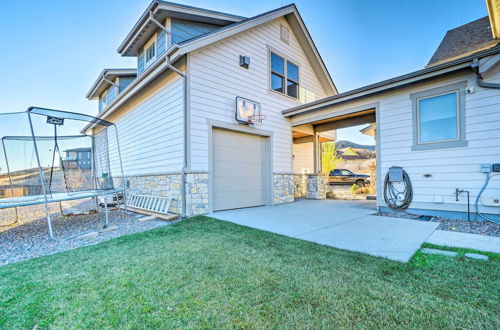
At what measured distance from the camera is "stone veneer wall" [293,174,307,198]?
31.7 ft

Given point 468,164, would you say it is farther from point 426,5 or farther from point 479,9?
point 479,9

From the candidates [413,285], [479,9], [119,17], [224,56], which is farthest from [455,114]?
[119,17]

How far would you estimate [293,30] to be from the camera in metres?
9.02

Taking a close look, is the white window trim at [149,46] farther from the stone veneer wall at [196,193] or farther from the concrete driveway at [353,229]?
the concrete driveway at [353,229]

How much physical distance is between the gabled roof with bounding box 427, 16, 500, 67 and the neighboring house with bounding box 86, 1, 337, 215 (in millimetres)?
5004

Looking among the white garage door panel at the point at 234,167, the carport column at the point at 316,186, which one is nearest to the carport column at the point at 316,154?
the carport column at the point at 316,186

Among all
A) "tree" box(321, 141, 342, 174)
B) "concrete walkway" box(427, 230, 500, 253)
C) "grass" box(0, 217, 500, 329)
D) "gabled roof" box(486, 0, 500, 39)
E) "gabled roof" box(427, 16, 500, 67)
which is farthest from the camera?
"tree" box(321, 141, 342, 174)

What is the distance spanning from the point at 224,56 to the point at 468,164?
20.6ft

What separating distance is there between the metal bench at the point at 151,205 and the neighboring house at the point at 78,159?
166 cm

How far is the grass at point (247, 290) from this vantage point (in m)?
1.64

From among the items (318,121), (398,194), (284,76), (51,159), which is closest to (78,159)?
(51,159)

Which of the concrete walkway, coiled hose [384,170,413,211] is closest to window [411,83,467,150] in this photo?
coiled hose [384,170,413,211]

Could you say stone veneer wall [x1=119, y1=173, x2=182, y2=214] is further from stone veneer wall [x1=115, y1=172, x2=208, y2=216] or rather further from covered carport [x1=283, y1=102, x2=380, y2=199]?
covered carport [x1=283, y1=102, x2=380, y2=199]

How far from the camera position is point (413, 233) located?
3.86m
